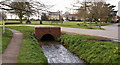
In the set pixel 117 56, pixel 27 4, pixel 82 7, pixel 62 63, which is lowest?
pixel 62 63

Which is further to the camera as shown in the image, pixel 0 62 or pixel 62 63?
pixel 62 63

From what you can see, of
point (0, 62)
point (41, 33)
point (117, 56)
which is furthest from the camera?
point (41, 33)

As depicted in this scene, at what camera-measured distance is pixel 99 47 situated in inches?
469

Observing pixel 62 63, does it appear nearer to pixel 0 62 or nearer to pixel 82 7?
pixel 0 62

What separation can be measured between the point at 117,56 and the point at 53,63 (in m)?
4.63

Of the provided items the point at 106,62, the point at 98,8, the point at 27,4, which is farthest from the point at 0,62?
the point at 98,8

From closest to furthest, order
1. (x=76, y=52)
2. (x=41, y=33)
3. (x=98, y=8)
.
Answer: (x=76, y=52)
(x=41, y=33)
(x=98, y=8)

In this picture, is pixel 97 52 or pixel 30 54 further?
pixel 97 52

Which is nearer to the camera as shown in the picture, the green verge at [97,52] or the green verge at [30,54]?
the green verge at [30,54]

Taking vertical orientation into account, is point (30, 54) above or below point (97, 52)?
above

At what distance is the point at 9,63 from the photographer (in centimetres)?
723

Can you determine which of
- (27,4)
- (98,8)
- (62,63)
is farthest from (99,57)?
(98,8)

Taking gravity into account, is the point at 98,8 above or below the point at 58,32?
above

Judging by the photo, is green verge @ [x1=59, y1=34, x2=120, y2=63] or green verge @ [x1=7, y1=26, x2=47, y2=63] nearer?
green verge @ [x1=7, y1=26, x2=47, y2=63]
